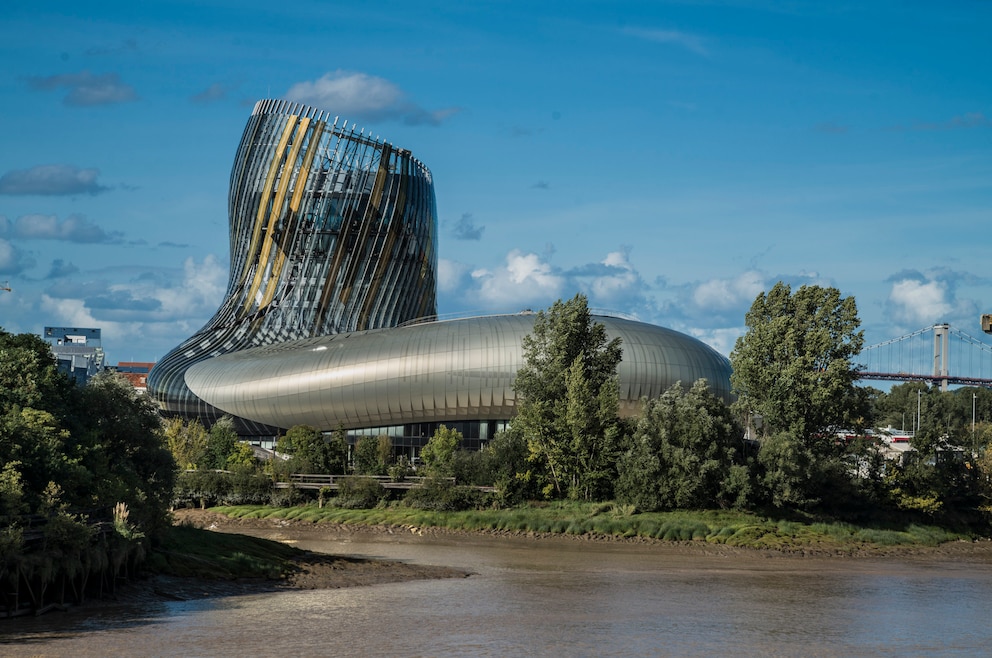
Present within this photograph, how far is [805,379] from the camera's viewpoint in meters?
70.6

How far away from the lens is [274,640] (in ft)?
110

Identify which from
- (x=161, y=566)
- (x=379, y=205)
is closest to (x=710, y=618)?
(x=161, y=566)

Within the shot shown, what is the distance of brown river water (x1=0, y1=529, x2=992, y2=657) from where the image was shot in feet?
109

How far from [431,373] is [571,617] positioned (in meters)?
49.1

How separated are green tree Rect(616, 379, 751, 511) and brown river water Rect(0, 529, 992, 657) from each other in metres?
10.9

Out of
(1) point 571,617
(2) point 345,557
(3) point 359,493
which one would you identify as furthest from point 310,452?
(1) point 571,617

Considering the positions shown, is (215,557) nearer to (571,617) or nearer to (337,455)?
(571,617)

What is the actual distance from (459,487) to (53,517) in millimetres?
38607

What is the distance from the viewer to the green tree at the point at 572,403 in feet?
232

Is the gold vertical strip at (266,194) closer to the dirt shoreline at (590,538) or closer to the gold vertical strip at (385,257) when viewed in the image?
the gold vertical strip at (385,257)

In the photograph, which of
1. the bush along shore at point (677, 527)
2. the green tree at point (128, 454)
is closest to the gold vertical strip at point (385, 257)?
the bush along shore at point (677, 527)

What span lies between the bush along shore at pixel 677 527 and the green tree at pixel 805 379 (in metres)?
2.63

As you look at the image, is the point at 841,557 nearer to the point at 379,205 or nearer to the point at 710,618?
the point at 710,618

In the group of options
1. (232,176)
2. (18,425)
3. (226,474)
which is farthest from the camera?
(232,176)
